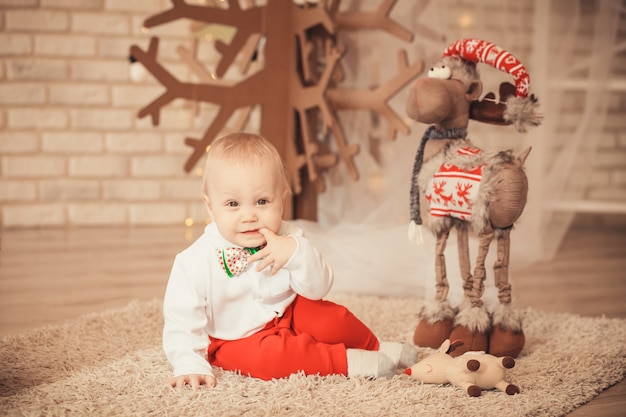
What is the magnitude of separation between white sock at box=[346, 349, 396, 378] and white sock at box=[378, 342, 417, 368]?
41 millimetres

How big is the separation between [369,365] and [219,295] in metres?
0.29

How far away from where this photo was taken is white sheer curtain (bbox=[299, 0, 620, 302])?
221 centimetres

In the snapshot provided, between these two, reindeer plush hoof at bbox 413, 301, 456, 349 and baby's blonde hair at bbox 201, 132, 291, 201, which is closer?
baby's blonde hair at bbox 201, 132, 291, 201

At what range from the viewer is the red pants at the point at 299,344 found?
1.23 metres

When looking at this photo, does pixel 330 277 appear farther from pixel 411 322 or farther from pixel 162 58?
pixel 162 58

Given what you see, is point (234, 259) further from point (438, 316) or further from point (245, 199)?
point (438, 316)

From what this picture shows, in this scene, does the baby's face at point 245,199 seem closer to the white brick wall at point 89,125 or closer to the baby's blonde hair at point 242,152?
the baby's blonde hair at point 242,152

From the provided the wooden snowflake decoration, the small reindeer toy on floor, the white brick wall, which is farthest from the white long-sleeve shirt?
the white brick wall

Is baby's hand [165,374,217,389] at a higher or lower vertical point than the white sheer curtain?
lower

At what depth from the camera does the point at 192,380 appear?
1172 mm

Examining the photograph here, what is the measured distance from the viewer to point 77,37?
3229 millimetres

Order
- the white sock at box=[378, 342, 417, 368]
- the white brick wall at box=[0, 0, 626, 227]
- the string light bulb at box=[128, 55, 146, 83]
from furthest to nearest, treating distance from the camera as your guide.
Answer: the string light bulb at box=[128, 55, 146, 83]
the white brick wall at box=[0, 0, 626, 227]
the white sock at box=[378, 342, 417, 368]

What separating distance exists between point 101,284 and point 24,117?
56.3 inches

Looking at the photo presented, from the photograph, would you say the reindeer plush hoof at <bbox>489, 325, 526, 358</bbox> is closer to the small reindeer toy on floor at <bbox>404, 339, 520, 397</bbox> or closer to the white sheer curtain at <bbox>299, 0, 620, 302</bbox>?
the small reindeer toy on floor at <bbox>404, 339, 520, 397</bbox>
